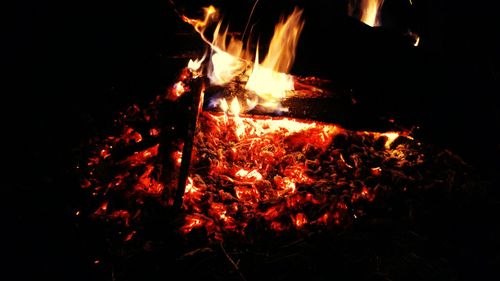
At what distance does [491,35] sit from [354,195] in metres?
4.12

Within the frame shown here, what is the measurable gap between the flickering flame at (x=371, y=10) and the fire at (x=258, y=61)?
334cm

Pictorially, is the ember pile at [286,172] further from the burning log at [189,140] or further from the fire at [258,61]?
the fire at [258,61]

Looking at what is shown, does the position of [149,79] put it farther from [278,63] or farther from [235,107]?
[278,63]

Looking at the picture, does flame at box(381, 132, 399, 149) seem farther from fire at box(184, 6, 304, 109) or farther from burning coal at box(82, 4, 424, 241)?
fire at box(184, 6, 304, 109)

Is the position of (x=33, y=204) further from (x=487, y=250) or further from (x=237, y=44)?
(x=487, y=250)

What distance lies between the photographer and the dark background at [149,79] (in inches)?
148

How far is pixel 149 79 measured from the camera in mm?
4504

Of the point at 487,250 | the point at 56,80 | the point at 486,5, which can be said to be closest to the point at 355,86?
the point at 487,250

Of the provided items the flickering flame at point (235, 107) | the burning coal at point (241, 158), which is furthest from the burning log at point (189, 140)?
the flickering flame at point (235, 107)

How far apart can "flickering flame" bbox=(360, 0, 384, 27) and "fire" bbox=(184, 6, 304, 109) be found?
334 cm

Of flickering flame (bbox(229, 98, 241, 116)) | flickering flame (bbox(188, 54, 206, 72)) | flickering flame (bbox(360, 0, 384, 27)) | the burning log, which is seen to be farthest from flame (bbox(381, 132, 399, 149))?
flickering flame (bbox(360, 0, 384, 27))

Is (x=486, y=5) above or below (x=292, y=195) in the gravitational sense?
above

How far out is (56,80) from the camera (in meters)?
4.36

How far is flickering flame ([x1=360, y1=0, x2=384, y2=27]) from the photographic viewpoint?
696cm
